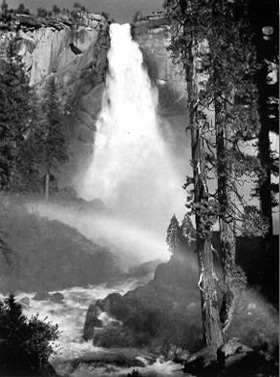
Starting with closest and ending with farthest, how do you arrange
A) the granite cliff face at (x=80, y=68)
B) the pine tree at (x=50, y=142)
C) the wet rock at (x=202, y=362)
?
the wet rock at (x=202, y=362), the pine tree at (x=50, y=142), the granite cliff face at (x=80, y=68)

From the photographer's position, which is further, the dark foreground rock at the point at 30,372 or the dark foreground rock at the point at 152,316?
the dark foreground rock at the point at 152,316

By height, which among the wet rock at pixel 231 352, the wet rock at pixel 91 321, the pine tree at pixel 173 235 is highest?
the pine tree at pixel 173 235

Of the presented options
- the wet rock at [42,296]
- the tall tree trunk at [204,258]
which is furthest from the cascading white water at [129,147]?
the wet rock at [42,296]

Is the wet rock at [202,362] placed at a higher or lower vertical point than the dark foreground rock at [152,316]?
lower

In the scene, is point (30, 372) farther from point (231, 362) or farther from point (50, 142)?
point (50, 142)

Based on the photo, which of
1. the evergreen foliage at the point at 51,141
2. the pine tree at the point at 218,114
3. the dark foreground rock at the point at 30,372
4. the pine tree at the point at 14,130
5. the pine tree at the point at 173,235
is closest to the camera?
the dark foreground rock at the point at 30,372

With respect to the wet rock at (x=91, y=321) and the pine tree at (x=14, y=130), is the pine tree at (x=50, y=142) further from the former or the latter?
the wet rock at (x=91, y=321)

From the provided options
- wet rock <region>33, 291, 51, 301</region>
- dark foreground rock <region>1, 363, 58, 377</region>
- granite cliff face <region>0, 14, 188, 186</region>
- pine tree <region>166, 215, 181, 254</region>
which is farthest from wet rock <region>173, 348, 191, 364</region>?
granite cliff face <region>0, 14, 188, 186</region>

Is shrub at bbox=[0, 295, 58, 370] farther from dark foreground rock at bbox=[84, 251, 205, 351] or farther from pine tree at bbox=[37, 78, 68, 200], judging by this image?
pine tree at bbox=[37, 78, 68, 200]
